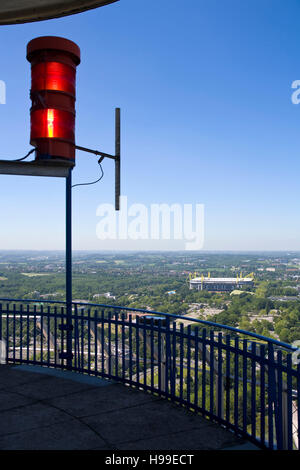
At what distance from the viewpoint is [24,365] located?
8.01 metres

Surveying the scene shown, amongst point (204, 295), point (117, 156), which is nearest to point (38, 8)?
point (117, 156)

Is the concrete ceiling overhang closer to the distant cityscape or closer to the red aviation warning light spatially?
the red aviation warning light

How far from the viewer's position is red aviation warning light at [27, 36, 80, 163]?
7930 mm

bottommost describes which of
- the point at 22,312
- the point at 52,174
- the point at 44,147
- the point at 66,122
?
the point at 22,312

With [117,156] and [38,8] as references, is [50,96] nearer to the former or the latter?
[38,8]

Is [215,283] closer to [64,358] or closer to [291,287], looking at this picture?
[291,287]

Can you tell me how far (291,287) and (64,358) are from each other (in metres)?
121

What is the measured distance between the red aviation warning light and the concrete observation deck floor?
4649 millimetres

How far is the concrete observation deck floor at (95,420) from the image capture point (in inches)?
174

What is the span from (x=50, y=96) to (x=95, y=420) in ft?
20.7

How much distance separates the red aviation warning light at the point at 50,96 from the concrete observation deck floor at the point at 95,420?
4649mm

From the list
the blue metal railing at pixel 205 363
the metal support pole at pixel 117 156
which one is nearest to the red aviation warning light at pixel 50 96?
the metal support pole at pixel 117 156

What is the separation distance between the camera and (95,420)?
16.7 feet
